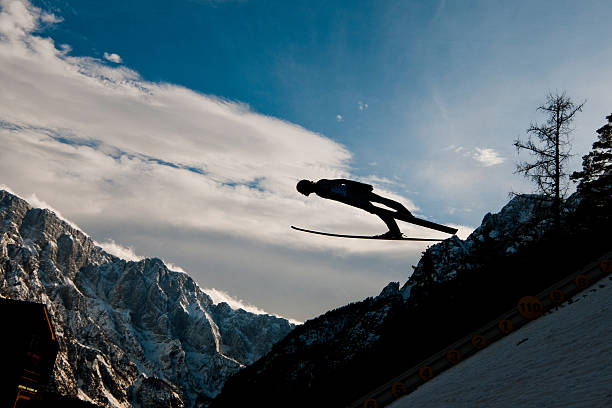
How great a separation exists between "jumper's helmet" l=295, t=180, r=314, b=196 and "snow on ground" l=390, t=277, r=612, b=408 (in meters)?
6.37

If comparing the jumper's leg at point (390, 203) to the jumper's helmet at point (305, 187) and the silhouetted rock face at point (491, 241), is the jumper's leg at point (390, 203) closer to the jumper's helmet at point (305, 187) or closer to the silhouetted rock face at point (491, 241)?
the jumper's helmet at point (305, 187)

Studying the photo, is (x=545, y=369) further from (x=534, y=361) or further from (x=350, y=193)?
(x=350, y=193)

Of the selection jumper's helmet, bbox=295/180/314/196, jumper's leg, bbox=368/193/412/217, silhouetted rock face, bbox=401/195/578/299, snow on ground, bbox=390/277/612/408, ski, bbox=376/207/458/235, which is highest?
silhouetted rock face, bbox=401/195/578/299

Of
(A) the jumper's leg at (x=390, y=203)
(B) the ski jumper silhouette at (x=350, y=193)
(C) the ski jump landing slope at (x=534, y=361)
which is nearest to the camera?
(C) the ski jump landing slope at (x=534, y=361)

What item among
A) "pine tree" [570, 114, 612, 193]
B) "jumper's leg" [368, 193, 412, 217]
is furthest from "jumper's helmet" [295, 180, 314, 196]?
"pine tree" [570, 114, 612, 193]

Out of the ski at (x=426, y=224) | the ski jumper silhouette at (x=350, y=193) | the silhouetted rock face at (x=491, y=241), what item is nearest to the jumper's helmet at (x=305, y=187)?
the ski jumper silhouette at (x=350, y=193)

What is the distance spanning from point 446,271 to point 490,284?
5703 centimetres

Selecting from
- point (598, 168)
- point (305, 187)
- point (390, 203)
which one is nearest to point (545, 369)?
point (390, 203)

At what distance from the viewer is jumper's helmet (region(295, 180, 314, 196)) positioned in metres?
9.88

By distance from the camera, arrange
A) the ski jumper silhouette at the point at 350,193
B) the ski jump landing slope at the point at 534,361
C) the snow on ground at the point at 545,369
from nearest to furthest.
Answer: the snow on ground at the point at 545,369 → the ski jump landing slope at the point at 534,361 → the ski jumper silhouette at the point at 350,193

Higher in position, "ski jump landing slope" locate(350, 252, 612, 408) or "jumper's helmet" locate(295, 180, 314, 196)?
"jumper's helmet" locate(295, 180, 314, 196)

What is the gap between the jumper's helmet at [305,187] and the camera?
988 centimetres

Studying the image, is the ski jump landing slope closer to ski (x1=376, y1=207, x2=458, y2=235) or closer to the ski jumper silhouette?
ski (x1=376, y1=207, x2=458, y2=235)

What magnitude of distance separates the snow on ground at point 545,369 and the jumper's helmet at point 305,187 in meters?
6.37
